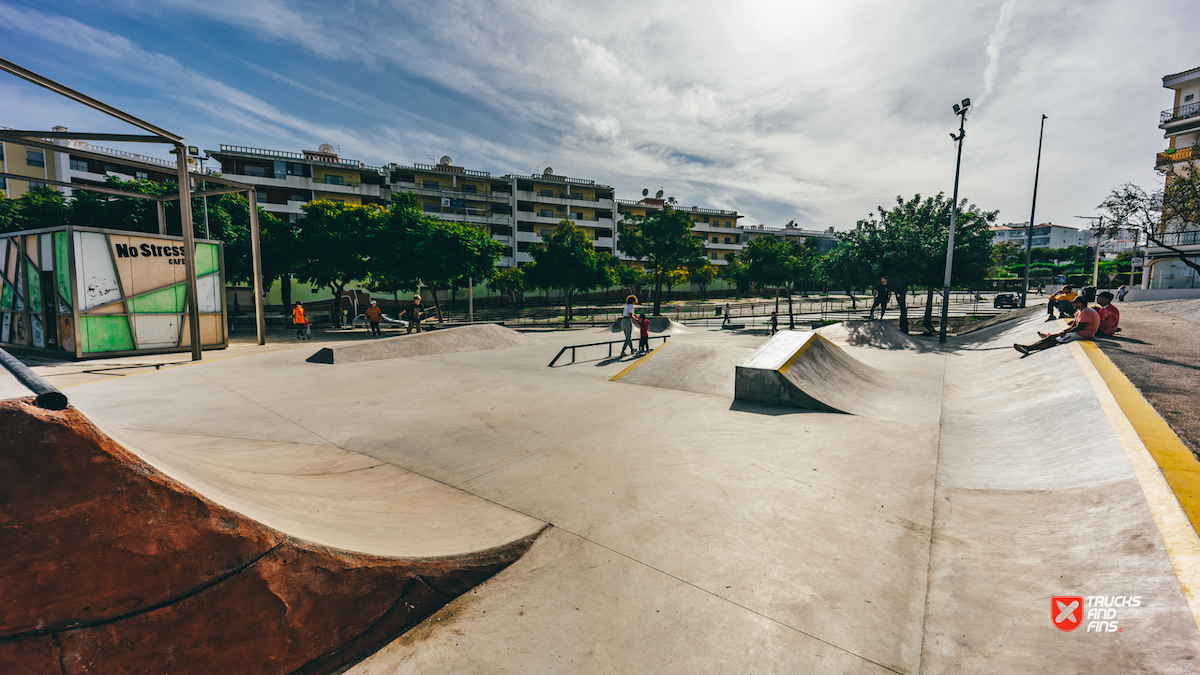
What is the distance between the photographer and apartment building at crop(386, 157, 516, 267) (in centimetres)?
4997

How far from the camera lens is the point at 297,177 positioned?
44.5 m

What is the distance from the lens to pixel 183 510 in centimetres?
220

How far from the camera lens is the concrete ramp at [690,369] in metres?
9.24

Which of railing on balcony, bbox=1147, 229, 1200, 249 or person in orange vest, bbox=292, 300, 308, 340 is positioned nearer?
person in orange vest, bbox=292, 300, 308, 340

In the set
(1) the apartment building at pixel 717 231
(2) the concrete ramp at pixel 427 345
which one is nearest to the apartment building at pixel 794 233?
(1) the apartment building at pixel 717 231

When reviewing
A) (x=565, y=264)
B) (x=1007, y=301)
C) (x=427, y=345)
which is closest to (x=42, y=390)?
(x=427, y=345)

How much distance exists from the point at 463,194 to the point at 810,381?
50.1m

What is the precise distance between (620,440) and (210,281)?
1606 cm

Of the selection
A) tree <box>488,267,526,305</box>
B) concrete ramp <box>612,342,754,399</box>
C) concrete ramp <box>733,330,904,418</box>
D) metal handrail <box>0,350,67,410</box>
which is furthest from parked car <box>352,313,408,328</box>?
metal handrail <box>0,350,67,410</box>

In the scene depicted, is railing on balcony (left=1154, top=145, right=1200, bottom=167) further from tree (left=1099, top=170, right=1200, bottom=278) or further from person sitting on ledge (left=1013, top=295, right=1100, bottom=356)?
Answer: person sitting on ledge (left=1013, top=295, right=1100, bottom=356)

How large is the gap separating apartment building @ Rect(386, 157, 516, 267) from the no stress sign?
118ft

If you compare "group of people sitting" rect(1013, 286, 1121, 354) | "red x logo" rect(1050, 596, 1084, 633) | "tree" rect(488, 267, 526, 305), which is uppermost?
"tree" rect(488, 267, 526, 305)

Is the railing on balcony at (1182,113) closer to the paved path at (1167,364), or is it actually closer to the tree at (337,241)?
the paved path at (1167,364)

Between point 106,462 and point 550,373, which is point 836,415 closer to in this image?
point 550,373
